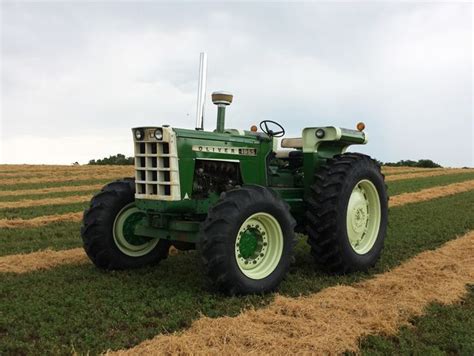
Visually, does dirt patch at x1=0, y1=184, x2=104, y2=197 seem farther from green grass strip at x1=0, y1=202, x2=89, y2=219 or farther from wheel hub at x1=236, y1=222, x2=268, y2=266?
wheel hub at x1=236, y1=222, x2=268, y2=266

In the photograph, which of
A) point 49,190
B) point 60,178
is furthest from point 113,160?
point 49,190

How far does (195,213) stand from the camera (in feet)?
18.7

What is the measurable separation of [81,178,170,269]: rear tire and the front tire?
170 centimetres

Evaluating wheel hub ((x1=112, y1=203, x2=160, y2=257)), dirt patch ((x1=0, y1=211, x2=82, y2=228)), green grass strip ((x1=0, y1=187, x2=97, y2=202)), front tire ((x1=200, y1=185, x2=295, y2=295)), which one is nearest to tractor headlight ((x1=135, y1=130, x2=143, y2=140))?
wheel hub ((x1=112, y1=203, x2=160, y2=257))

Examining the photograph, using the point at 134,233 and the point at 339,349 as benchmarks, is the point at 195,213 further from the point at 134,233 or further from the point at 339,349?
the point at 339,349

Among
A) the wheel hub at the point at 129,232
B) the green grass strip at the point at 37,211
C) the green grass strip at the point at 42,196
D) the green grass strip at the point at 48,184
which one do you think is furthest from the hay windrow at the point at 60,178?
the wheel hub at the point at 129,232

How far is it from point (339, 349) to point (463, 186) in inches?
753

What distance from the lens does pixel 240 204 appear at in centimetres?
509

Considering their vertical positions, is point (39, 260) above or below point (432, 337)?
above

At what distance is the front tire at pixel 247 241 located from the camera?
4.96 m

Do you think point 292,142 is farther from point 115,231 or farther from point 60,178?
point 60,178

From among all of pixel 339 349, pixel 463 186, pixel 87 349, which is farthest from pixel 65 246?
pixel 463 186

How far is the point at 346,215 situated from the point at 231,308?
6.99ft

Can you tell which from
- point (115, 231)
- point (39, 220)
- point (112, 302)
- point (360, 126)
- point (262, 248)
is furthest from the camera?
point (39, 220)
